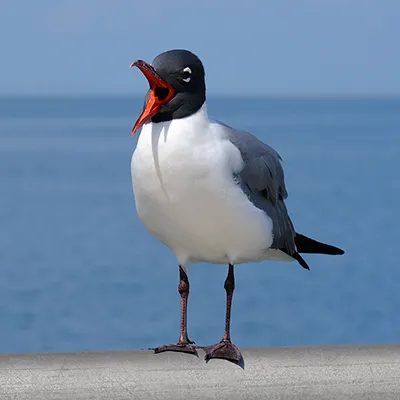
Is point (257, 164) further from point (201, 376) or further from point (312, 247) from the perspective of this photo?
point (201, 376)

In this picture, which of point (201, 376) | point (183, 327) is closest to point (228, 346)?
point (201, 376)

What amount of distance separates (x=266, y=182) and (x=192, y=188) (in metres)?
0.46

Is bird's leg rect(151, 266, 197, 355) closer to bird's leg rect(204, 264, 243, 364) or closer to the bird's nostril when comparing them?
bird's leg rect(204, 264, 243, 364)

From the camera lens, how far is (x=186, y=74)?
3.28 meters

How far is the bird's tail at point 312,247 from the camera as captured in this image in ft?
13.3

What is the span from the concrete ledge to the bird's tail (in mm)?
796

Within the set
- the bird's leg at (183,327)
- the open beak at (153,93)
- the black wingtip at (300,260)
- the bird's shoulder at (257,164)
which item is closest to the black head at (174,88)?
the open beak at (153,93)

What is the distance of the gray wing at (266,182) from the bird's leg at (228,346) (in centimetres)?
21

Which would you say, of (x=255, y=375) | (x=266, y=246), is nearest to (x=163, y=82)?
(x=266, y=246)

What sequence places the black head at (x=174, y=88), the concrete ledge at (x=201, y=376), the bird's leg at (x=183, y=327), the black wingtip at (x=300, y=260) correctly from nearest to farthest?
the concrete ledge at (x=201, y=376), the black head at (x=174, y=88), the bird's leg at (x=183, y=327), the black wingtip at (x=300, y=260)

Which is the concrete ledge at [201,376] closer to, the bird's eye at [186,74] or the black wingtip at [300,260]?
the black wingtip at [300,260]

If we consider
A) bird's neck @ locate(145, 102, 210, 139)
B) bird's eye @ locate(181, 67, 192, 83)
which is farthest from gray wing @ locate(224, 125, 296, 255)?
bird's eye @ locate(181, 67, 192, 83)

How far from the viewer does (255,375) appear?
3.23 metres

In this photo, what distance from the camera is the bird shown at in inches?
128
